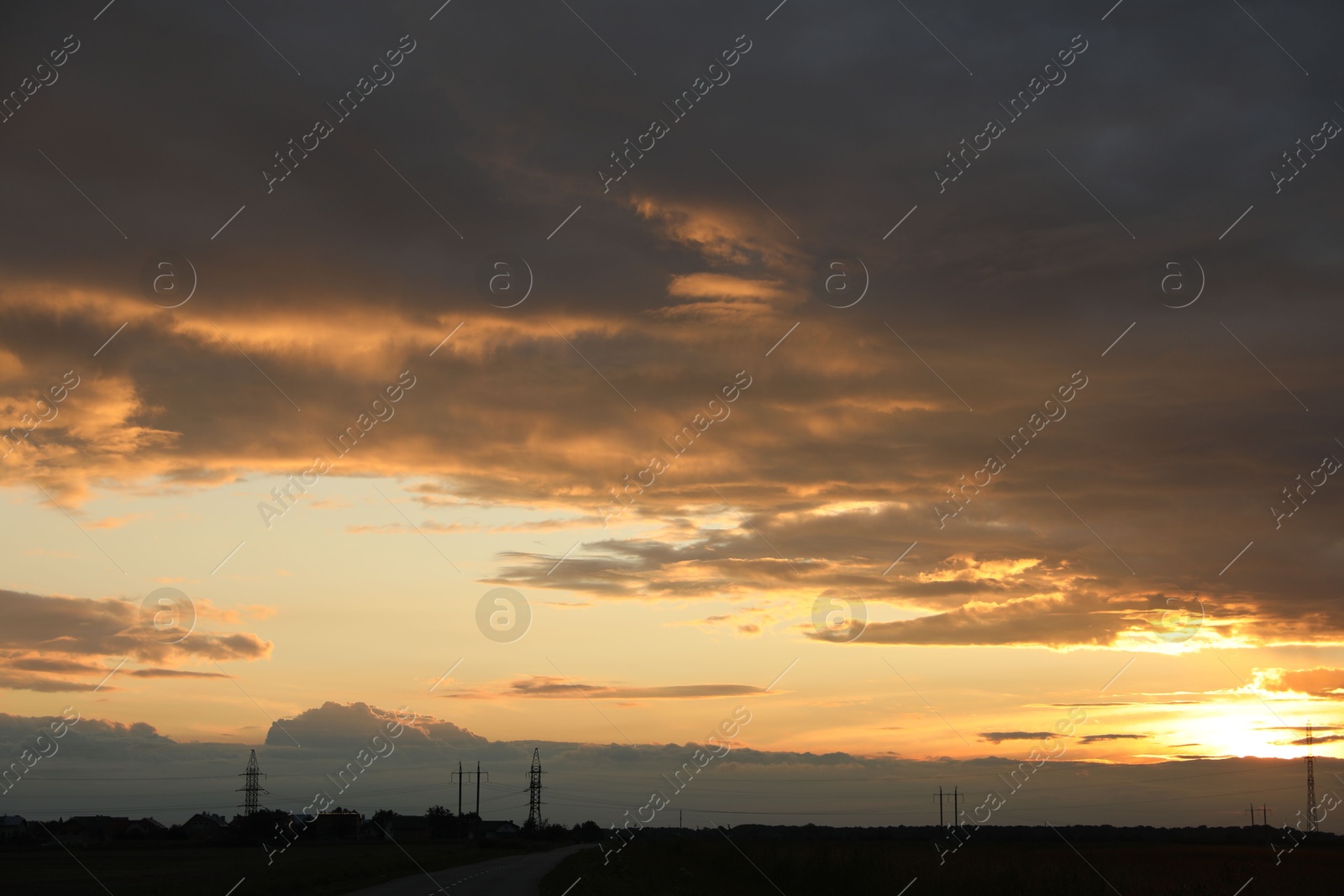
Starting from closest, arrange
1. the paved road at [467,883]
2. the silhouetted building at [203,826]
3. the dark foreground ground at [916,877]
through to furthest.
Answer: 1. the dark foreground ground at [916,877]
2. the paved road at [467,883]
3. the silhouetted building at [203,826]

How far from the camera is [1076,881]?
102 feet

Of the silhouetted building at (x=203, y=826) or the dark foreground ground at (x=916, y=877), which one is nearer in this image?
the dark foreground ground at (x=916, y=877)

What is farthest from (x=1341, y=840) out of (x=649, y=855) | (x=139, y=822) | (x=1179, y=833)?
(x=139, y=822)

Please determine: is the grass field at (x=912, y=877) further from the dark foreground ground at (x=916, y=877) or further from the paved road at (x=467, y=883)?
the paved road at (x=467, y=883)

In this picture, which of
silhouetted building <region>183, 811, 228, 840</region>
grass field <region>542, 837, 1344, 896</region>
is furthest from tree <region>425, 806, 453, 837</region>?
grass field <region>542, 837, 1344, 896</region>

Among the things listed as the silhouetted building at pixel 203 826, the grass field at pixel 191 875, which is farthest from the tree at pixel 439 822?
the grass field at pixel 191 875

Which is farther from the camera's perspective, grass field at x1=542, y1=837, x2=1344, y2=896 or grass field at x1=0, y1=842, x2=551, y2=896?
grass field at x1=0, y1=842, x2=551, y2=896

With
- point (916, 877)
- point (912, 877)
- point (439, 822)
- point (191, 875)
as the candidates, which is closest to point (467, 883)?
point (912, 877)

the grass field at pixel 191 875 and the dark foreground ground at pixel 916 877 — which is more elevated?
the dark foreground ground at pixel 916 877

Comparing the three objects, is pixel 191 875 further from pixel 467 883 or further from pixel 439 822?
pixel 439 822

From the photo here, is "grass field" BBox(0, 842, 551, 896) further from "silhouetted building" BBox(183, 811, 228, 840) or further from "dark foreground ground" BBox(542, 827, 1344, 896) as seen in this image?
"silhouetted building" BBox(183, 811, 228, 840)

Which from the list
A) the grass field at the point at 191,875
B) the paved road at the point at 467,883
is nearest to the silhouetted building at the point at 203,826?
the grass field at the point at 191,875

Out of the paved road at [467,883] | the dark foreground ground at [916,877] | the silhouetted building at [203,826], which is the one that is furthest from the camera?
the silhouetted building at [203,826]

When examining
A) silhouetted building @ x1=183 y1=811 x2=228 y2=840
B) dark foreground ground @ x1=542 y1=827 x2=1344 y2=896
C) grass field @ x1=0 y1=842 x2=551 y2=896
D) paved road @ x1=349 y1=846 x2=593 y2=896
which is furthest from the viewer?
silhouetted building @ x1=183 y1=811 x2=228 y2=840
